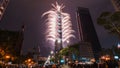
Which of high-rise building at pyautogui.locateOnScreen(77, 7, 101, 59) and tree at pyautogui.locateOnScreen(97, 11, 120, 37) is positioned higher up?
high-rise building at pyautogui.locateOnScreen(77, 7, 101, 59)

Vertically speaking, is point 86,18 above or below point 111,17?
above

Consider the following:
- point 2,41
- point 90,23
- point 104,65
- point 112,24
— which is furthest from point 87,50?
point 104,65

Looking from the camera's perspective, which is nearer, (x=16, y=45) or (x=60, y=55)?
(x=16, y=45)

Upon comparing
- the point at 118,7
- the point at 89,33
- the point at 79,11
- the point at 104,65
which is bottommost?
the point at 104,65

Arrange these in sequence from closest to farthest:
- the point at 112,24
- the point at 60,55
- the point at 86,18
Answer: the point at 112,24, the point at 60,55, the point at 86,18

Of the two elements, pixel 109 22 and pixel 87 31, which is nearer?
pixel 109 22

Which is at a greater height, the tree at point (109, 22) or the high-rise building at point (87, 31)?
the high-rise building at point (87, 31)

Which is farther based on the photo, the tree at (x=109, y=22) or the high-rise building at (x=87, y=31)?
the high-rise building at (x=87, y=31)

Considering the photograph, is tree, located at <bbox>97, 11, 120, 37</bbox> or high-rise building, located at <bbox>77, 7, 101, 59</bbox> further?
high-rise building, located at <bbox>77, 7, 101, 59</bbox>

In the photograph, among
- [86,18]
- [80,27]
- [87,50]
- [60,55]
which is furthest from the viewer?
[86,18]

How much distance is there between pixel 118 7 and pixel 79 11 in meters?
140

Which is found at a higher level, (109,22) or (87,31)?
(87,31)

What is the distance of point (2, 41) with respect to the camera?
58.3 m

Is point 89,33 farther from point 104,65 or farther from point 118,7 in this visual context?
point 104,65
